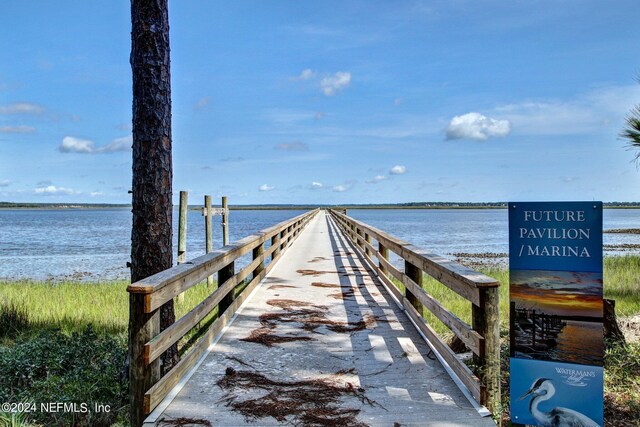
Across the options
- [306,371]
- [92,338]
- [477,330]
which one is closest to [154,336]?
[306,371]

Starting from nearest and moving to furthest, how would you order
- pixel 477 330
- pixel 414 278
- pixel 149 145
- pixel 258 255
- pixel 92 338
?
pixel 477 330
pixel 149 145
pixel 414 278
pixel 92 338
pixel 258 255

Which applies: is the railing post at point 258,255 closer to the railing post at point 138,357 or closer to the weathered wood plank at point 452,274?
the weathered wood plank at point 452,274

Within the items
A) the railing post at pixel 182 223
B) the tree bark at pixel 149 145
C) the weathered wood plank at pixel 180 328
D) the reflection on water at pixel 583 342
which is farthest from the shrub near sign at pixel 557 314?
the railing post at pixel 182 223

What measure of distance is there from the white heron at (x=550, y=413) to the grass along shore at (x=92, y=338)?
4.64 feet

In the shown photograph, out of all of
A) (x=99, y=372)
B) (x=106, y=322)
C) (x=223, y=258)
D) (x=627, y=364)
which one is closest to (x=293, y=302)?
(x=223, y=258)

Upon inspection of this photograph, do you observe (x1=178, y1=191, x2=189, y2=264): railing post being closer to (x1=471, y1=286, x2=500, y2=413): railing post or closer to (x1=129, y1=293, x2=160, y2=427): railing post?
(x1=129, y1=293, x2=160, y2=427): railing post

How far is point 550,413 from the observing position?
3361 mm

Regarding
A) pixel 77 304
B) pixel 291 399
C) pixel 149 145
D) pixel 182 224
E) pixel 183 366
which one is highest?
pixel 149 145

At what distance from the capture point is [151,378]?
11.6ft

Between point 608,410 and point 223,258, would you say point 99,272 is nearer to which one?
point 223,258

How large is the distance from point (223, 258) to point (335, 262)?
7027 millimetres

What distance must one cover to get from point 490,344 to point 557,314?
0.50 meters

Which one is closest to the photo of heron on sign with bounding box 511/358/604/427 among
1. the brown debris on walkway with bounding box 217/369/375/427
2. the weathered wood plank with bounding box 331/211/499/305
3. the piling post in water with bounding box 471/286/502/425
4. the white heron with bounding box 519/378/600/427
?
the white heron with bounding box 519/378/600/427

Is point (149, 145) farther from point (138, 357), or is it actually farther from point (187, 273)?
point (138, 357)
